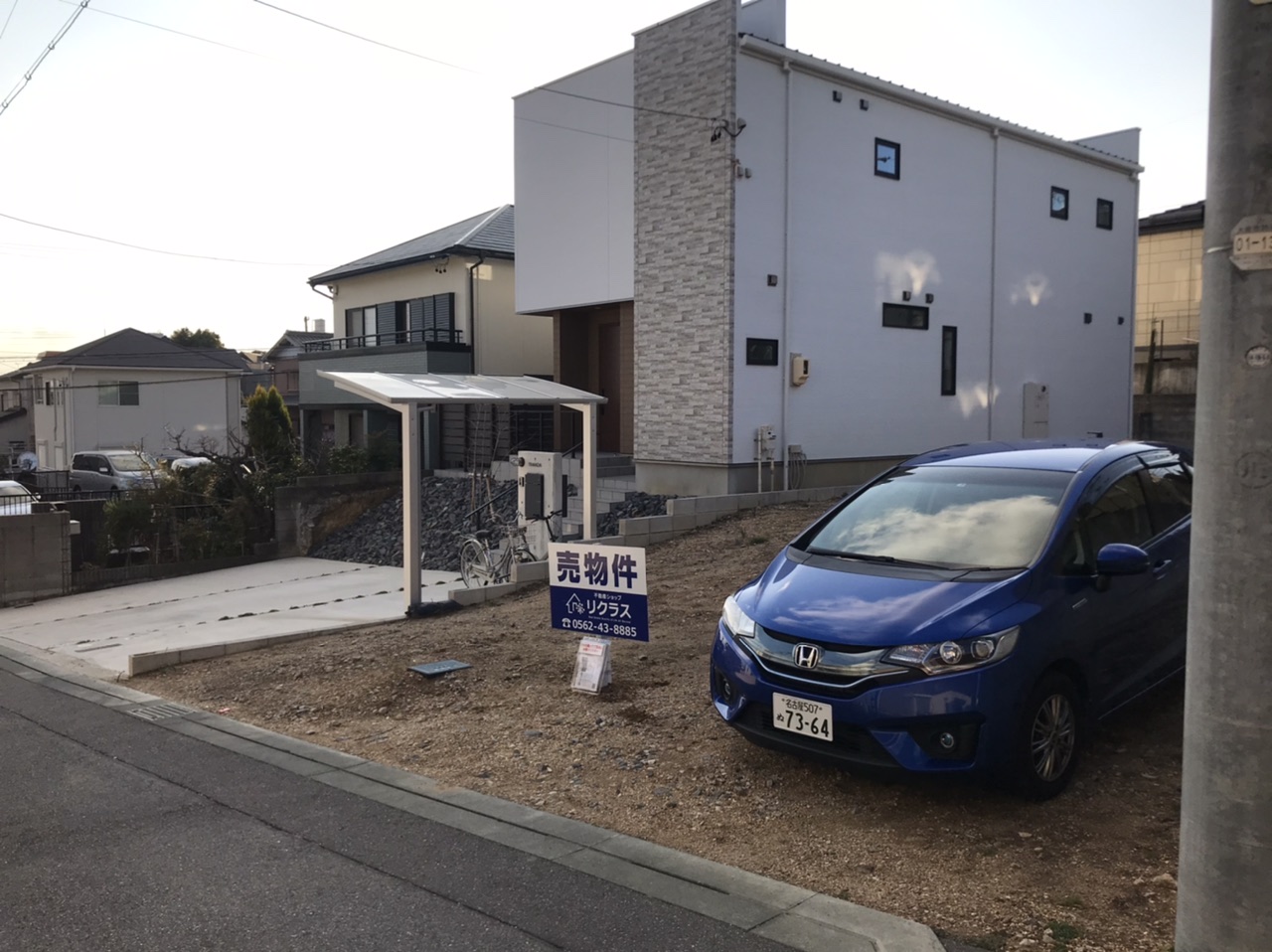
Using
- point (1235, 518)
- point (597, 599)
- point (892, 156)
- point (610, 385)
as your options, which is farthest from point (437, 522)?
point (1235, 518)

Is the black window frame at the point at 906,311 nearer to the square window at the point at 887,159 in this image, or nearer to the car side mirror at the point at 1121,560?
the square window at the point at 887,159

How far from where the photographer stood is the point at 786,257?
49.9ft

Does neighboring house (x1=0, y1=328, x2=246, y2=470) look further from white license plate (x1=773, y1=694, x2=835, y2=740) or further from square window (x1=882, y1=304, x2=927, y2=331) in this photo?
white license plate (x1=773, y1=694, x2=835, y2=740)

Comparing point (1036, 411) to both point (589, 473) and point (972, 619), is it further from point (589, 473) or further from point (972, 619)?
point (972, 619)

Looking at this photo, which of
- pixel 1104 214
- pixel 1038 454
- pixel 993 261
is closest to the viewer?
pixel 1038 454

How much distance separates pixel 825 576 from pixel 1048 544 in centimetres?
110

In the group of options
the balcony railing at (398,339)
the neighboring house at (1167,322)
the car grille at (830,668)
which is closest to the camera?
the car grille at (830,668)

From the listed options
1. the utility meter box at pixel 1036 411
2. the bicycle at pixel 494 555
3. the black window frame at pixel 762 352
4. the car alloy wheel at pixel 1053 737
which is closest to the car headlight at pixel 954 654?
the car alloy wheel at pixel 1053 737

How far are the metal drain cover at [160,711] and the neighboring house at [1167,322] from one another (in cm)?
2308

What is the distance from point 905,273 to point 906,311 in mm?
649

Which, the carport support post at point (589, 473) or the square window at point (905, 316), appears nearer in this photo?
the carport support post at point (589, 473)

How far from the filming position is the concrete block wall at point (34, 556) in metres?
16.4

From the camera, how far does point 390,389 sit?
9.88 m

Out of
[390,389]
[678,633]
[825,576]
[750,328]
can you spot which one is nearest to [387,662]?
[678,633]
